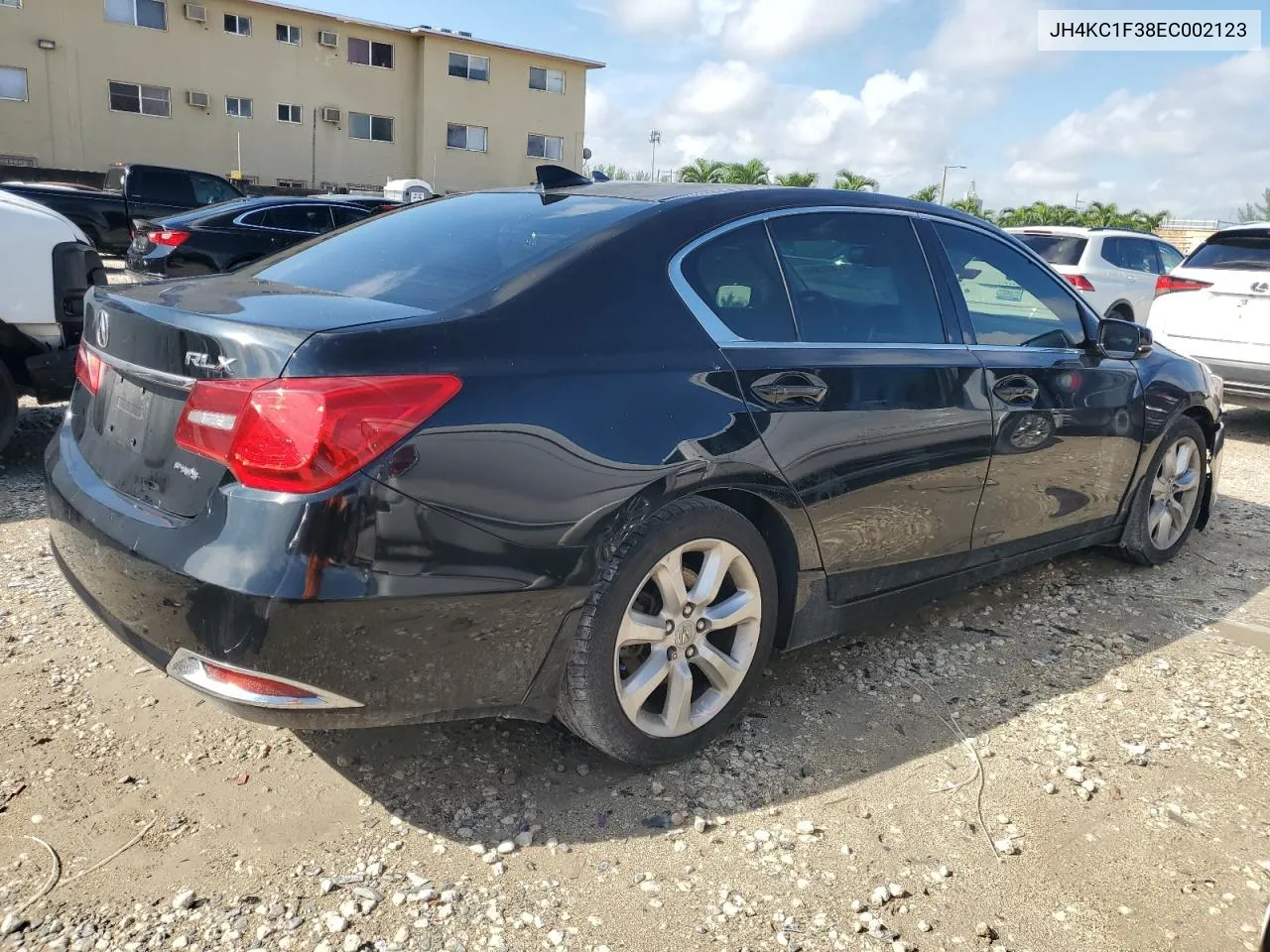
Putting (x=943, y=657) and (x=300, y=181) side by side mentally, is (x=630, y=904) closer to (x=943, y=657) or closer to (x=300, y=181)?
(x=943, y=657)

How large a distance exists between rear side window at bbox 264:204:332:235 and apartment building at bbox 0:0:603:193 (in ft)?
64.3

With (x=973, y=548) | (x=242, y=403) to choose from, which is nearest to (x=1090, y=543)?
(x=973, y=548)

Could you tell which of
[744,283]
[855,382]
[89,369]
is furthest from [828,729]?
[89,369]

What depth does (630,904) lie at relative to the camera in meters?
2.25

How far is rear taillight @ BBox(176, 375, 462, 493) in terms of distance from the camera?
6.74 feet

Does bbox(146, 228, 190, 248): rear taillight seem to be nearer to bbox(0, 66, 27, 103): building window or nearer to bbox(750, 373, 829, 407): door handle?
bbox(750, 373, 829, 407): door handle

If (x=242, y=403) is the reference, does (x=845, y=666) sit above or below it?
below

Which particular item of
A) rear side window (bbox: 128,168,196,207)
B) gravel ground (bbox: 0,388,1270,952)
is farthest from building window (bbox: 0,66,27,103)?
gravel ground (bbox: 0,388,1270,952)

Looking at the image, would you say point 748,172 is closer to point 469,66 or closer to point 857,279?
point 469,66

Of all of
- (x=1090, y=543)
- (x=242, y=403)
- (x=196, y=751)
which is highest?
(x=242, y=403)

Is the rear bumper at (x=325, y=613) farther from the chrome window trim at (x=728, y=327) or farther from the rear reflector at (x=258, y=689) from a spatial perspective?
the chrome window trim at (x=728, y=327)

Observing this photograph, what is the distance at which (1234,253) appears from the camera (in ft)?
25.9

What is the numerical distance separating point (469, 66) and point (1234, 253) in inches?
1167

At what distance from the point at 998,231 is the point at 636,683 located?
2423mm
